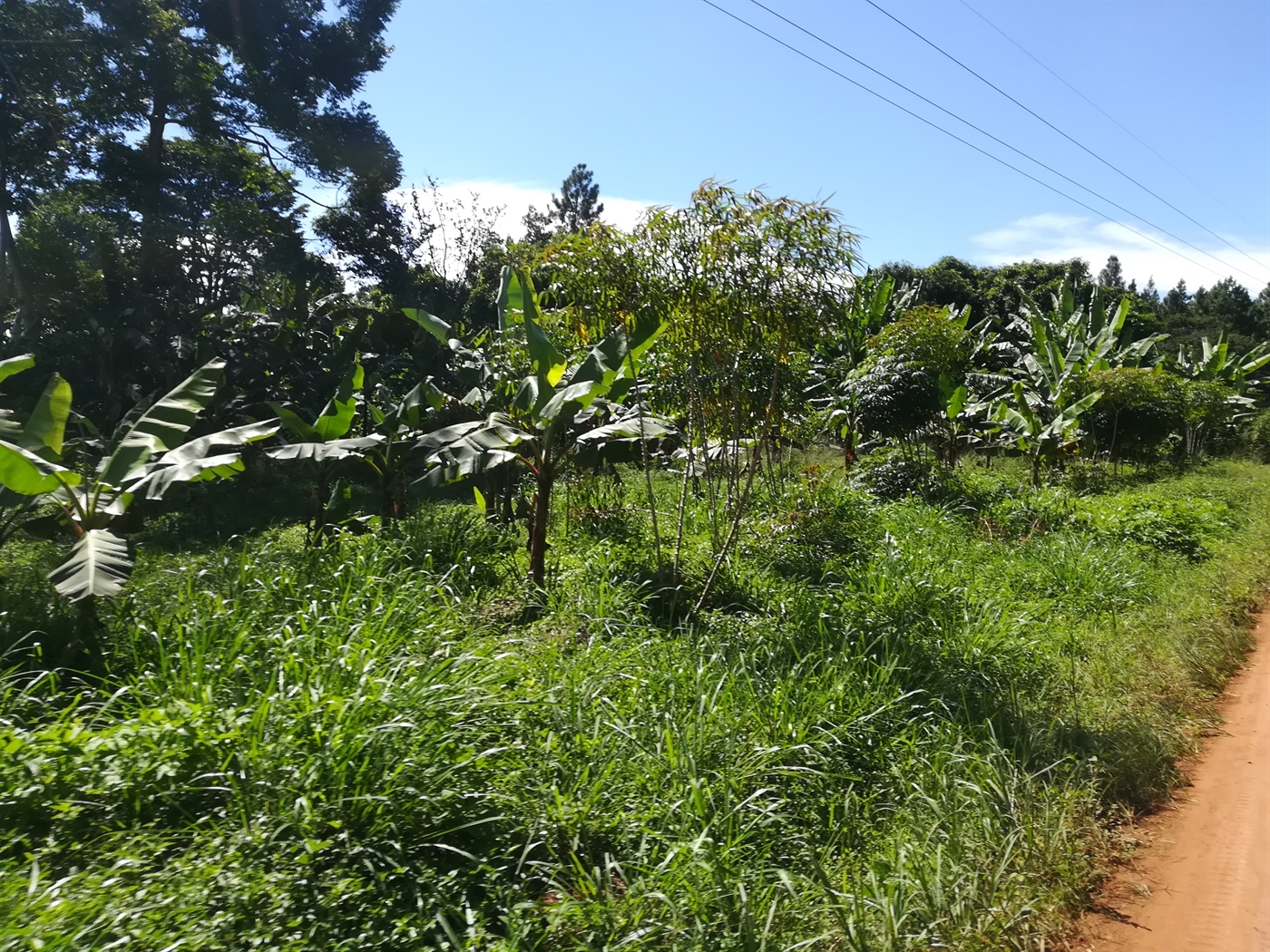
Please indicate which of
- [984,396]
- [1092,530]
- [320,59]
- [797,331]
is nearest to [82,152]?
[320,59]

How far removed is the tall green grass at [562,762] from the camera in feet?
9.54

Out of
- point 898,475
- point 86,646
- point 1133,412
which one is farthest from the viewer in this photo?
point 1133,412

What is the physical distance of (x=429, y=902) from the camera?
2932 mm

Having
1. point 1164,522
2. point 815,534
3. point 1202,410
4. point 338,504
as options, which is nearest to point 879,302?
point 1164,522

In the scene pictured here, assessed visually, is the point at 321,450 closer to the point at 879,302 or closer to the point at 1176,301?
the point at 879,302

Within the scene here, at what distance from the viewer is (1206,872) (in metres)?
3.79

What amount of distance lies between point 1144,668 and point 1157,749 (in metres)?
1.25

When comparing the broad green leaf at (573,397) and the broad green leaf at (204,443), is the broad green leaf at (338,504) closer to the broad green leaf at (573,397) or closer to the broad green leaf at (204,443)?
the broad green leaf at (204,443)

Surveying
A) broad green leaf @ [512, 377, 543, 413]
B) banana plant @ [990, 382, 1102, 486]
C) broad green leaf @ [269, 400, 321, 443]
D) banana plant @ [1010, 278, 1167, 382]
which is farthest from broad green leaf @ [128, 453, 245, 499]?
banana plant @ [1010, 278, 1167, 382]

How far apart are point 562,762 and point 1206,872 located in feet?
9.77

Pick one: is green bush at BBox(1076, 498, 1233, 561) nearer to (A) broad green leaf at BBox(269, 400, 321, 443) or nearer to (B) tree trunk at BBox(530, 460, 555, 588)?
(B) tree trunk at BBox(530, 460, 555, 588)

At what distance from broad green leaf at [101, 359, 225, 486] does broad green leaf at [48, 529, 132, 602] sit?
695 mm

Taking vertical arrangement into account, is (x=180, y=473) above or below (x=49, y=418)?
below

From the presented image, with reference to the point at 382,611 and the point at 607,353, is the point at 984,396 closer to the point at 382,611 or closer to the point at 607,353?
the point at 607,353
